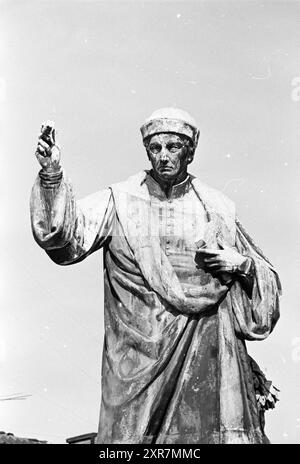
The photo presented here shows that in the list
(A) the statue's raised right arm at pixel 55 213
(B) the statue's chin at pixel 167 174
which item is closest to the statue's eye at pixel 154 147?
(B) the statue's chin at pixel 167 174

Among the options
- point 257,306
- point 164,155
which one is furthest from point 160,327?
point 164,155

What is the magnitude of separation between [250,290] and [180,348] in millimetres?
930

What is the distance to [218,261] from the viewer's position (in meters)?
11.7

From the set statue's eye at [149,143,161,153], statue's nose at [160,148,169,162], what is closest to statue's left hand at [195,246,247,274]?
statue's nose at [160,148,169,162]

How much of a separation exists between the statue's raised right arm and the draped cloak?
1 cm

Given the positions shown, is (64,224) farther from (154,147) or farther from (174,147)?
(174,147)

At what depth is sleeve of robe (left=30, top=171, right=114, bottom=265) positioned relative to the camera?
1146 cm

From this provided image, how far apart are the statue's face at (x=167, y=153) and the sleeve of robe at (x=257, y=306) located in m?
1.18

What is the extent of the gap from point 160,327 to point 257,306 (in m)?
0.97

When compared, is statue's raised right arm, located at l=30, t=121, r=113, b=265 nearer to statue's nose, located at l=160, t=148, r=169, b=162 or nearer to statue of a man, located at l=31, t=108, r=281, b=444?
statue of a man, located at l=31, t=108, r=281, b=444

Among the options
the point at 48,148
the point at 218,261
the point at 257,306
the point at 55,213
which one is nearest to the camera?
the point at 48,148

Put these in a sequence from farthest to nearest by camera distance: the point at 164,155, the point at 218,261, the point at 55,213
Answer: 1. the point at 164,155
2. the point at 218,261
3. the point at 55,213

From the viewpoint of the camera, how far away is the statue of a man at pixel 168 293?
11367 mm
